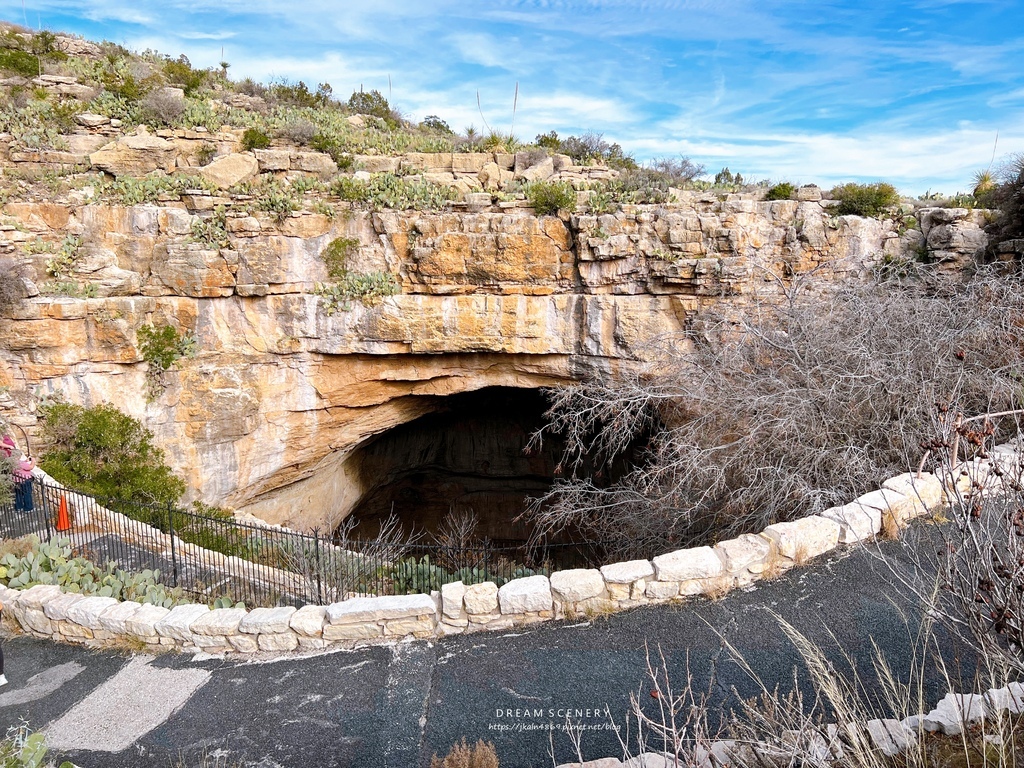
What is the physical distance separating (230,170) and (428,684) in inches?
417

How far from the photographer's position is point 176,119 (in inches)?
484

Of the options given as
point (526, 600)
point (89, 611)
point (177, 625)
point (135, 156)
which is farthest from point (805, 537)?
point (135, 156)

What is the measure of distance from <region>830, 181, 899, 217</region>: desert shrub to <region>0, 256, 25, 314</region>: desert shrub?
47.6 feet

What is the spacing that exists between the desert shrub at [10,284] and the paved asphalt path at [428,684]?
662 centimetres

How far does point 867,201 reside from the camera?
1155 cm

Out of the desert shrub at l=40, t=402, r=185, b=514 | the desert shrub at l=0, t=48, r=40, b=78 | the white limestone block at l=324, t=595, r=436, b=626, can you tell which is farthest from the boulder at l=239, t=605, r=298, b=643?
the desert shrub at l=0, t=48, r=40, b=78

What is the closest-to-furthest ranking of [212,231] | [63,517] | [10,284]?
1. [63,517]
2. [10,284]
3. [212,231]

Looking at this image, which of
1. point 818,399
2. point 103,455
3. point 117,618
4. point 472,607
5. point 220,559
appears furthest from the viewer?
→ point 103,455

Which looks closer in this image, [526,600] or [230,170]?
[526,600]

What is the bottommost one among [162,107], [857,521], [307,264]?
[857,521]

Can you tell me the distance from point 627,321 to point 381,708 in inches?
327

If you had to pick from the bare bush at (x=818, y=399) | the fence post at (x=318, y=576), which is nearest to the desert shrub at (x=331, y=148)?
the bare bush at (x=818, y=399)

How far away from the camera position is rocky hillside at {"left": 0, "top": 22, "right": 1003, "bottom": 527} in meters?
10.3

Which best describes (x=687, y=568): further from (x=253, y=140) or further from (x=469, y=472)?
(x=469, y=472)
